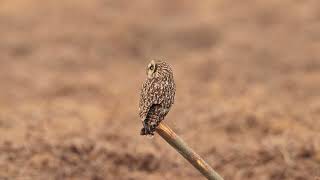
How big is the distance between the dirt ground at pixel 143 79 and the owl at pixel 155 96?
6.86ft

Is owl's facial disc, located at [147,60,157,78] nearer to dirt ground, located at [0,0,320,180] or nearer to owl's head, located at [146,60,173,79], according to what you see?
owl's head, located at [146,60,173,79]

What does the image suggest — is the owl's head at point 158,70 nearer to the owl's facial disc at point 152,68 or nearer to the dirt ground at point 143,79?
the owl's facial disc at point 152,68


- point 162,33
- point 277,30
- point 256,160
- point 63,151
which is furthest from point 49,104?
point 277,30

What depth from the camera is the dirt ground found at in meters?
4.95

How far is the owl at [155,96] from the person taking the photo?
259 cm

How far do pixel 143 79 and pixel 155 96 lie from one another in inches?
232

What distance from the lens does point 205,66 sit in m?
8.80

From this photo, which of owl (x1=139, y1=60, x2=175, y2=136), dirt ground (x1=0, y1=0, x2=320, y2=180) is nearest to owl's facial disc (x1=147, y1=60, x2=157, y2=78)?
owl (x1=139, y1=60, x2=175, y2=136)

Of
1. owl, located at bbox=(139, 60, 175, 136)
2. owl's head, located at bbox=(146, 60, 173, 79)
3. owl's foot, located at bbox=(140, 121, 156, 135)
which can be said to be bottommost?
owl's foot, located at bbox=(140, 121, 156, 135)

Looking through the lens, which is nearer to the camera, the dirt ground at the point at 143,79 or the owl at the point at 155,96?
the owl at the point at 155,96

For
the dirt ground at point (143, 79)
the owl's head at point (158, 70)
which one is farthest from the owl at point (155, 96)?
the dirt ground at point (143, 79)

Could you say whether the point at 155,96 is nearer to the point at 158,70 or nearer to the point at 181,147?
the point at 158,70

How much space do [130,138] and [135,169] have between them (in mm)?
845

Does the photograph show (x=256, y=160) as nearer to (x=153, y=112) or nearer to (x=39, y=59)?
(x=153, y=112)
